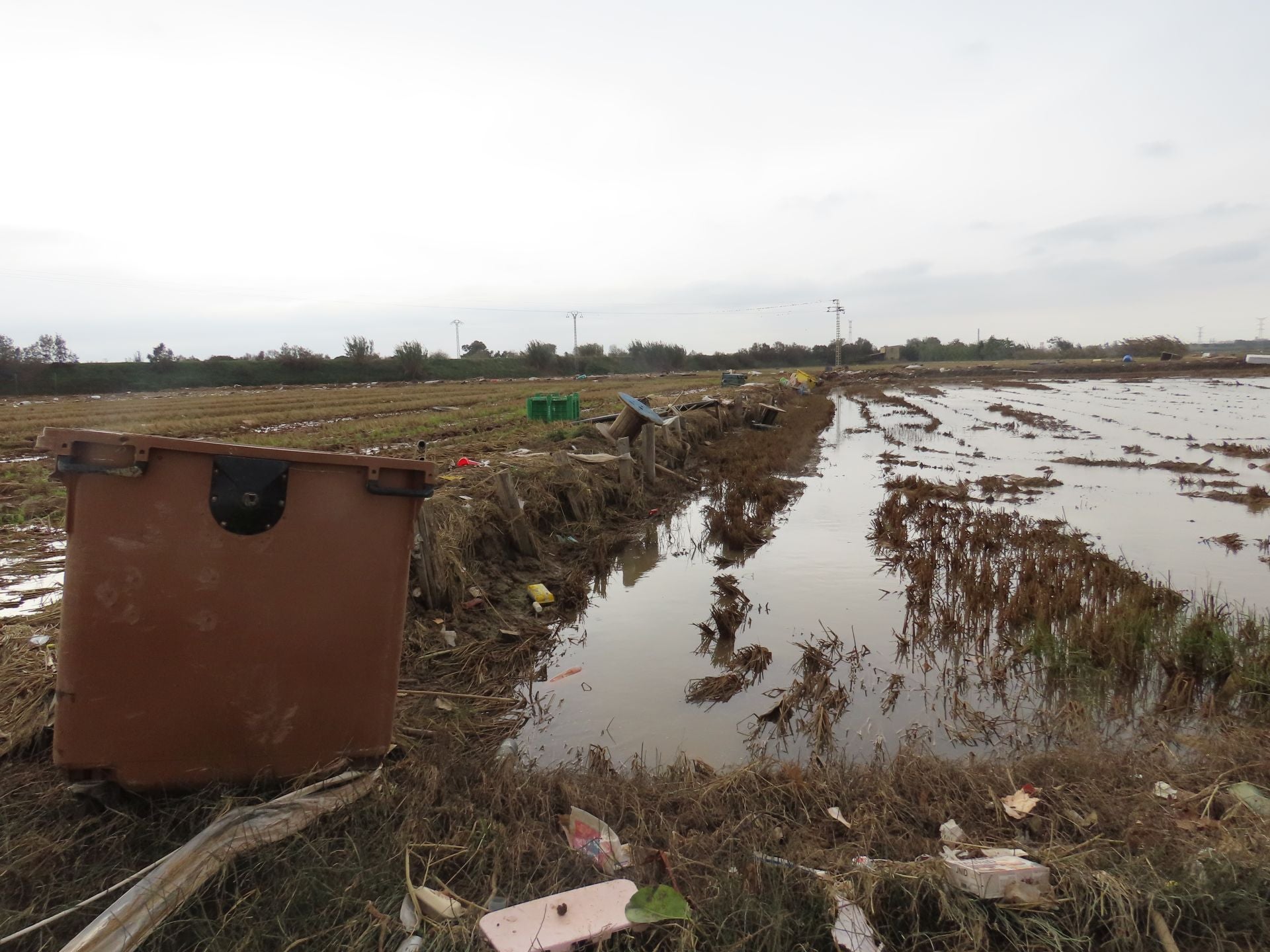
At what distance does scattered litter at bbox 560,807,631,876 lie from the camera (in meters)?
2.64

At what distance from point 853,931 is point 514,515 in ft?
17.8

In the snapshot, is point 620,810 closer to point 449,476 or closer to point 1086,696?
point 1086,696

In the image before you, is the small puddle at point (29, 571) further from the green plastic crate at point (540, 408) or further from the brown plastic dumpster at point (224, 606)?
the green plastic crate at point (540, 408)

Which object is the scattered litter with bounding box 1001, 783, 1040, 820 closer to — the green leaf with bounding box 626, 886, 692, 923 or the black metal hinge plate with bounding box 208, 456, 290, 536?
the green leaf with bounding box 626, 886, 692, 923

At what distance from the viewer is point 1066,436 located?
18.6 meters

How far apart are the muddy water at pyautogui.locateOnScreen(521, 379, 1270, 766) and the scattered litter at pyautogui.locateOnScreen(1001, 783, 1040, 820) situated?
0.87m

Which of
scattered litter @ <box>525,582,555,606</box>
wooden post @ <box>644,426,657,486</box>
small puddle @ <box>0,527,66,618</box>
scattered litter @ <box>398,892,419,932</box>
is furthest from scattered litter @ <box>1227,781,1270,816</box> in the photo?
wooden post @ <box>644,426,657,486</box>

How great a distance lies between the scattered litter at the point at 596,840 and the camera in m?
2.64

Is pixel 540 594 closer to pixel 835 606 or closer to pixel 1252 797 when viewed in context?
pixel 835 606

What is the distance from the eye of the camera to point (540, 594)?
6484 mm

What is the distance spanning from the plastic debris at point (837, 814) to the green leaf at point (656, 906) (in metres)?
0.89

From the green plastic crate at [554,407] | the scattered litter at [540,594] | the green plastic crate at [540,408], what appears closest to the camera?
the scattered litter at [540,594]

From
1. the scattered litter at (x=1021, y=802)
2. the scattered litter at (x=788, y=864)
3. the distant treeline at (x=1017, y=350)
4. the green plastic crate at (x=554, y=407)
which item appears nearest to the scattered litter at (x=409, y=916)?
the scattered litter at (x=788, y=864)

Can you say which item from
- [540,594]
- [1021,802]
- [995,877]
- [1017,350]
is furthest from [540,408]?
[1017,350]
